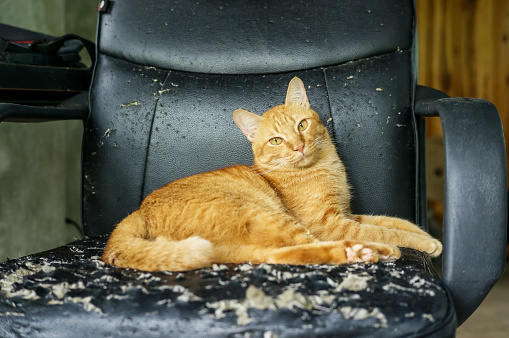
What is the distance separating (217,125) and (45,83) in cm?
57

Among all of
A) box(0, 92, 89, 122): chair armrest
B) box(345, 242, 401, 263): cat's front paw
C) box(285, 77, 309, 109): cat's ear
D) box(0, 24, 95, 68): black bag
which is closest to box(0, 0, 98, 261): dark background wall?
box(0, 24, 95, 68): black bag

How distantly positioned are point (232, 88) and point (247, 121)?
5.5 inches

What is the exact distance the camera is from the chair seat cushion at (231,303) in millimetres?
749

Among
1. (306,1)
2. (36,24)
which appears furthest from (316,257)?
(36,24)

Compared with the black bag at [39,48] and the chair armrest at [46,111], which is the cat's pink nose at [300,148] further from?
the black bag at [39,48]

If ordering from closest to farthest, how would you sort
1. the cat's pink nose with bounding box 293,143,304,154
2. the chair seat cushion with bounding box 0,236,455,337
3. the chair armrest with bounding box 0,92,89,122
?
the chair seat cushion with bounding box 0,236,455,337
the chair armrest with bounding box 0,92,89,122
the cat's pink nose with bounding box 293,143,304,154

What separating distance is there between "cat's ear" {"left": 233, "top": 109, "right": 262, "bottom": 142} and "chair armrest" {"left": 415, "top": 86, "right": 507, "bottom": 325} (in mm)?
648

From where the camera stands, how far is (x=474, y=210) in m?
0.88

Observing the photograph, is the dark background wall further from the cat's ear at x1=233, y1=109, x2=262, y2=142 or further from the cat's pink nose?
the cat's pink nose

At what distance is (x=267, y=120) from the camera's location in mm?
1482

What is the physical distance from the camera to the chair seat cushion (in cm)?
75

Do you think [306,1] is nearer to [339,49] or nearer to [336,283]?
[339,49]

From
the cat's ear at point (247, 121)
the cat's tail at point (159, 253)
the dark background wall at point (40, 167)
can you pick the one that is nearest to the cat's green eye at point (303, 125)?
the cat's ear at point (247, 121)

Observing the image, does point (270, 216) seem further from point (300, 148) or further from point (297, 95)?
point (297, 95)
